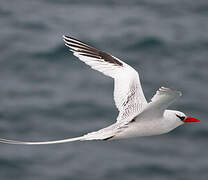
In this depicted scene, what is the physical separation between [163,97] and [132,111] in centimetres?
196

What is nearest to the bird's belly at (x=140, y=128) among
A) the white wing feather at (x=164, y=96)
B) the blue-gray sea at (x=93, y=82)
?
the white wing feather at (x=164, y=96)

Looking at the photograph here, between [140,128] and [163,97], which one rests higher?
[163,97]

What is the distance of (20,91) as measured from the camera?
1761 cm

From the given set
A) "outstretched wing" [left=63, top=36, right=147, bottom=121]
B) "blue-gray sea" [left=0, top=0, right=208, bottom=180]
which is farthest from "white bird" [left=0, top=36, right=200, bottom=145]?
"blue-gray sea" [left=0, top=0, right=208, bottom=180]

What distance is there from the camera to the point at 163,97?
10.4 meters

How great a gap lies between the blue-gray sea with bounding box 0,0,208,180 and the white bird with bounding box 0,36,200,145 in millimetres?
3162

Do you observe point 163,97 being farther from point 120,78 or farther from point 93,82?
point 93,82

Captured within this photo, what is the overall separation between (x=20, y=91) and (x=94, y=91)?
2080mm

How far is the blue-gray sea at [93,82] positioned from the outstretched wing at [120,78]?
312cm

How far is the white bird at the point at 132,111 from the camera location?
36.4 ft

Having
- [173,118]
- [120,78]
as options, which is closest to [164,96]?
[173,118]

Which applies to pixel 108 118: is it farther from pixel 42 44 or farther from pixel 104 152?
pixel 42 44

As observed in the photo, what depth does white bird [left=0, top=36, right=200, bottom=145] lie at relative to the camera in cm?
1109

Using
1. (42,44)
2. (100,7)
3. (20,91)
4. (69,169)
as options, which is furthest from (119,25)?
(69,169)
